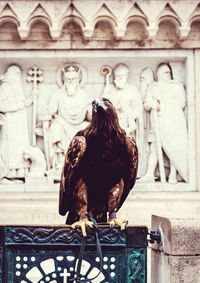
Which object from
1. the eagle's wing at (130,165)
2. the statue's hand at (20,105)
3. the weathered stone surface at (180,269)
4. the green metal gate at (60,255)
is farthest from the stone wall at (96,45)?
the green metal gate at (60,255)

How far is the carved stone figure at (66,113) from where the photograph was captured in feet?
25.4

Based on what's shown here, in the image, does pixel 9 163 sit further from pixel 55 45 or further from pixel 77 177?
pixel 77 177

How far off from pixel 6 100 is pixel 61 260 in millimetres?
4698

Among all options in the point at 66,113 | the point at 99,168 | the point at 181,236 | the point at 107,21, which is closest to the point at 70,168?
the point at 99,168

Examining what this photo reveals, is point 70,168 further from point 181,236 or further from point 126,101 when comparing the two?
point 126,101

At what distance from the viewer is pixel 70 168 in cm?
407

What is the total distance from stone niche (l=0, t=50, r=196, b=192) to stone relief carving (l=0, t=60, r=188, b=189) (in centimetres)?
2

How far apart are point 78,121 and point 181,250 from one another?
4355 millimetres

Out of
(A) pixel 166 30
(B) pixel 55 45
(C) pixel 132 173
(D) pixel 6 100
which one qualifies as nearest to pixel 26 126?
(D) pixel 6 100

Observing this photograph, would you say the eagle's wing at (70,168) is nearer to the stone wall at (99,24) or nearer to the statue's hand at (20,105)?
the statue's hand at (20,105)

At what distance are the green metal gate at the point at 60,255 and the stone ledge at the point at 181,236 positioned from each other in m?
0.23

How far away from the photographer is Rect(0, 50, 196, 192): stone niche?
300 inches

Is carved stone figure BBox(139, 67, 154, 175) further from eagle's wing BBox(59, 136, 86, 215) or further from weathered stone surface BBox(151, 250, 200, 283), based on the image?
weathered stone surface BBox(151, 250, 200, 283)

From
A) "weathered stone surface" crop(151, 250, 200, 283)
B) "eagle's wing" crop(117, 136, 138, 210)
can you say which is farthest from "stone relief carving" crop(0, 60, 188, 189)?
"weathered stone surface" crop(151, 250, 200, 283)
